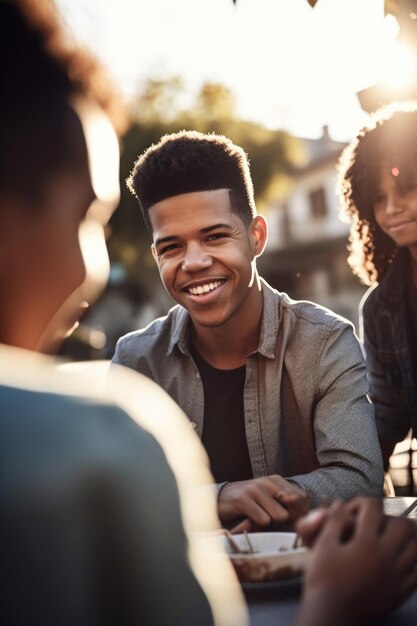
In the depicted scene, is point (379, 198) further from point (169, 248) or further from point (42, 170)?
point (42, 170)

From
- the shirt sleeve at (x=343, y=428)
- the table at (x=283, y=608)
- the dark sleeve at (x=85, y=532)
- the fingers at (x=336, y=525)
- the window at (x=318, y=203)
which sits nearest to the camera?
the dark sleeve at (x=85, y=532)

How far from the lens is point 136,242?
29.1m

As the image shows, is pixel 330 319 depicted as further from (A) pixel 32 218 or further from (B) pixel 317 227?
(B) pixel 317 227

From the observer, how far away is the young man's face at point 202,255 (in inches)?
128

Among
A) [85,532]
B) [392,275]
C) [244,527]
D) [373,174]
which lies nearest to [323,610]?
[85,532]

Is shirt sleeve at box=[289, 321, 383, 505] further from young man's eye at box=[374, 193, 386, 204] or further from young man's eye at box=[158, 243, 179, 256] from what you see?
young man's eye at box=[374, 193, 386, 204]

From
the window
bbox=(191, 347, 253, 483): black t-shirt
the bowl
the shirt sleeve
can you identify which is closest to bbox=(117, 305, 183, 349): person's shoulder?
bbox=(191, 347, 253, 483): black t-shirt

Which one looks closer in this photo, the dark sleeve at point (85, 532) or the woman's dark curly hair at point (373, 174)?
the dark sleeve at point (85, 532)

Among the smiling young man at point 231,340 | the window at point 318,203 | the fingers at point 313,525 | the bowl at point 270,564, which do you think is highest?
the window at point 318,203

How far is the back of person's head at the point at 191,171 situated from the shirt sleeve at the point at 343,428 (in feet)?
2.42

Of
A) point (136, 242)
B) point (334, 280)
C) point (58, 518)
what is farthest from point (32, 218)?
point (334, 280)

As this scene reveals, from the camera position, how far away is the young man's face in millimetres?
3248

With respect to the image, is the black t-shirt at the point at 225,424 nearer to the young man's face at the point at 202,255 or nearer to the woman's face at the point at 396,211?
the young man's face at the point at 202,255

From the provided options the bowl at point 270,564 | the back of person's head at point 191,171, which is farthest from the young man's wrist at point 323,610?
the back of person's head at point 191,171
